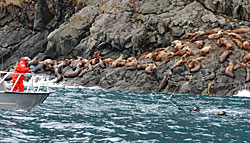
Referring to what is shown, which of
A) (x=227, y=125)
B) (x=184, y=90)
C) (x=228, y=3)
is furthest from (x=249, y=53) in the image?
(x=227, y=125)

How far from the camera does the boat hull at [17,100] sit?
13.4 m

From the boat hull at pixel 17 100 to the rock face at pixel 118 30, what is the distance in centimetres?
1574

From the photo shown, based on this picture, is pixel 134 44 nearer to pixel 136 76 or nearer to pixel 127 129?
pixel 136 76

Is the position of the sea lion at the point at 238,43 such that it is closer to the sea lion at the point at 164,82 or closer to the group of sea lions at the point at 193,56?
the group of sea lions at the point at 193,56

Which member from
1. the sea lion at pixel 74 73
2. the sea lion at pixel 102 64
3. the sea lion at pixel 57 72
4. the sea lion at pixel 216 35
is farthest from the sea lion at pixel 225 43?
the sea lion at pixel 57 72

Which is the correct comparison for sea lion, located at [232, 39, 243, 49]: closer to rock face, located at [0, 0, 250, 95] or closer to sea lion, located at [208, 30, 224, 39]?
rock face, located at [0, 0, 250, 95]

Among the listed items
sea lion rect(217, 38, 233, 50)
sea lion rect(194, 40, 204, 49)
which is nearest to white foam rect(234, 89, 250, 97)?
sea lion rect(217, 38, 233, 50)

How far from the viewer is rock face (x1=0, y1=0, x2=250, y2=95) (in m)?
29.8

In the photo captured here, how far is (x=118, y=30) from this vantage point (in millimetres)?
41281

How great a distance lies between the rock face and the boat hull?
1574 centimetres

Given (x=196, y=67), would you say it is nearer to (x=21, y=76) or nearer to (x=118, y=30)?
(x=118, y=30)

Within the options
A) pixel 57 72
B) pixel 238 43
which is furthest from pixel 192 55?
pixel 57 72

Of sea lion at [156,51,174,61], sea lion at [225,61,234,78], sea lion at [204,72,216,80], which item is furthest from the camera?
sea lion at [156,51,174,61]

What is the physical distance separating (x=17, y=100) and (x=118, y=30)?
93.7 feet
